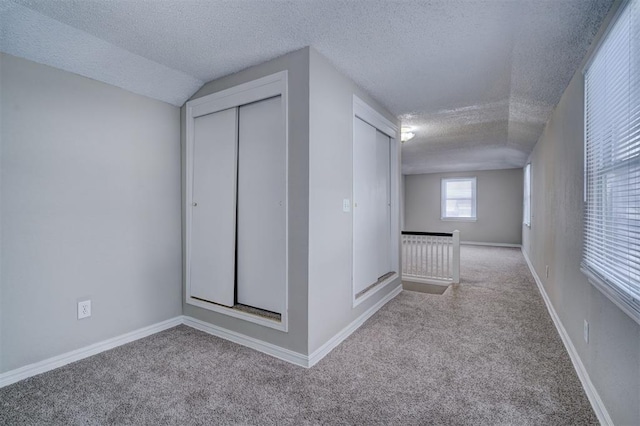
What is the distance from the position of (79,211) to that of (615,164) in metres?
3.39

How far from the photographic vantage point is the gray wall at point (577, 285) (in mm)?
1350

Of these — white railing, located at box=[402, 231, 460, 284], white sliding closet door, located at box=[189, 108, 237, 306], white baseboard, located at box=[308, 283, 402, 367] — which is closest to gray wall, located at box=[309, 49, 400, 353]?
white baseboard, located at box=[308, 283, 402, 367]

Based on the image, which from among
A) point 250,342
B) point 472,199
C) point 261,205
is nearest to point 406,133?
point 261,205

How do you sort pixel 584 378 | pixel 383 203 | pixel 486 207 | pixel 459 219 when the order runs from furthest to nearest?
pixel 459 219 < pixel 486 207 < pixel 383 203 < pixel 584 378

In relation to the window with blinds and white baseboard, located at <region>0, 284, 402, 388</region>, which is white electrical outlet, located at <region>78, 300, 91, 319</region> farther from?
the window with blinds

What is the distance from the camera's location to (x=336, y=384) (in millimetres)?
1896

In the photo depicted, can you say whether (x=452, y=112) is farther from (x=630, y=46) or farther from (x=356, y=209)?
(x=630, y=46)

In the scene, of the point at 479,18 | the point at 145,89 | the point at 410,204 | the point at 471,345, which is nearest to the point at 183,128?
the point at 145,89

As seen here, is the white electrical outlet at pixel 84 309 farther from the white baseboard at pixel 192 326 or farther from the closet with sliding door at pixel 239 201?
the closet with sliding door at pixel 239 201

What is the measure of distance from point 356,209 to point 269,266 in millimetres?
1010

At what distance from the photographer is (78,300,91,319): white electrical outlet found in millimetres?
2234

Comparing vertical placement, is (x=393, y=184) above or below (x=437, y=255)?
above

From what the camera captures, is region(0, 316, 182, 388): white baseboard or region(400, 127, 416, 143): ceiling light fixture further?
region(400, 127, 416, 143): ceiling light fixture

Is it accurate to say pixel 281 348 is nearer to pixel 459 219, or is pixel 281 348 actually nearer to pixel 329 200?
pixel 329 200
